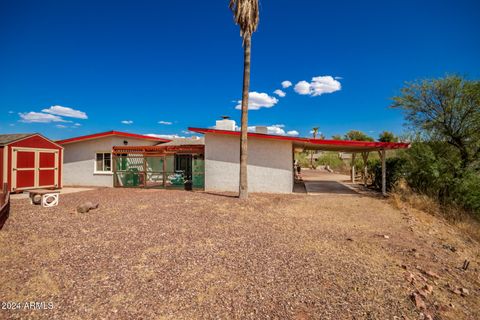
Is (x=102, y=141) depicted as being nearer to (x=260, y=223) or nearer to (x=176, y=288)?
(x=260, y=223)

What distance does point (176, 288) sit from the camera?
136 inches

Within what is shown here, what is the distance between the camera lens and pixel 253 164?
12.6m

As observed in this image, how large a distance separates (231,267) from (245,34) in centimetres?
957

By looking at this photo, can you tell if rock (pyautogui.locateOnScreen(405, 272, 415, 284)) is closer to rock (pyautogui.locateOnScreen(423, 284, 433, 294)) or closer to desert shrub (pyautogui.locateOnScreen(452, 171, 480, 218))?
rock (pyautogui.locateOnScreen(423, 284, 433, 294))

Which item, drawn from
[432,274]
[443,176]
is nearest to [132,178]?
[432,274]

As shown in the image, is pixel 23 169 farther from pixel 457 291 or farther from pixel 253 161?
pixel 457 291

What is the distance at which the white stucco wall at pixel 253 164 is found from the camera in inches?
492

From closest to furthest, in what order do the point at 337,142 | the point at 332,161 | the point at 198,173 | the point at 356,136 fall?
the point at 337,142
the point at 198,173
the point at 332,161
the point at 356,136

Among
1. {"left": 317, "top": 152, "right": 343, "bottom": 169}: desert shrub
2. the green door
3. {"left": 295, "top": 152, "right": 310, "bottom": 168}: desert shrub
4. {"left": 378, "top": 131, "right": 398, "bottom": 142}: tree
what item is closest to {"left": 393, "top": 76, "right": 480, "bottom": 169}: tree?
the green door

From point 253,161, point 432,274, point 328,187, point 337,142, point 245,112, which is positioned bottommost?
point 432,274

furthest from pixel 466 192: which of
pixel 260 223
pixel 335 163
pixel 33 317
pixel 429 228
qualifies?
pixel 335 163

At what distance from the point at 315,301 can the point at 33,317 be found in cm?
357

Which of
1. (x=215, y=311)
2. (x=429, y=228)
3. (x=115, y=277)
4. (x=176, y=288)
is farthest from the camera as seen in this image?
(x=429, y=228)

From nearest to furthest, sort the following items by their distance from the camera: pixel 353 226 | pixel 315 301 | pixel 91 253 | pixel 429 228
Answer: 1. pixel 315 301
2. pixel 91 253
3. pixel 353 226
4. pixel 429 228
